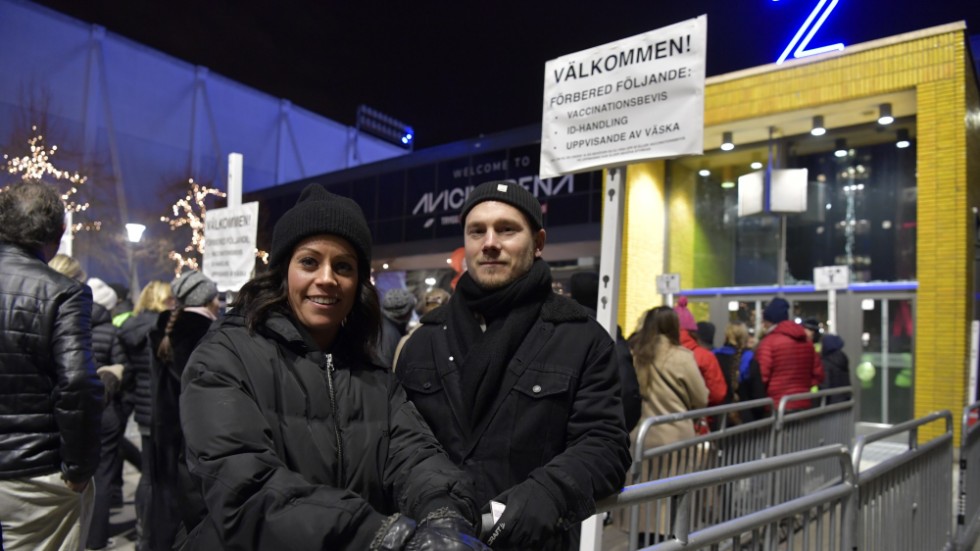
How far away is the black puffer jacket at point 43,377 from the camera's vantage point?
2.84 meters

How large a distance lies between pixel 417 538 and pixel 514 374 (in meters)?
0.82

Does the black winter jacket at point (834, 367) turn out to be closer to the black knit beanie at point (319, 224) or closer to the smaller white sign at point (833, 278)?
the smaller white sign at point (833, 278)

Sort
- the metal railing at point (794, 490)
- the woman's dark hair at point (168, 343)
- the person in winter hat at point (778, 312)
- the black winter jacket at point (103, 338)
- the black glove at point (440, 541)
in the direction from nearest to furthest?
the black glove at point (440, 541), the metal railing at point (794, 490), the woman's dark hair at point (168, 343), the black winter jacket at point (103, 338), the person in winter hat at point (778, 312)

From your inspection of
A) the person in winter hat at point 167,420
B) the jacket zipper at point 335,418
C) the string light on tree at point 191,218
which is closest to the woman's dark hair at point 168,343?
the person in winter hat at point 167,420

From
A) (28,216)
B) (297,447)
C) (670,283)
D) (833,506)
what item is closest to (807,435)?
(833,506)

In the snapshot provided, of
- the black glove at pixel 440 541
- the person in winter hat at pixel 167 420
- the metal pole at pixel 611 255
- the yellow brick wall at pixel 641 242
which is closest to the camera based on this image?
the black glove at pixel 440 541

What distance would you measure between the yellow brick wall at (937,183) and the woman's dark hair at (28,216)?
12.4m

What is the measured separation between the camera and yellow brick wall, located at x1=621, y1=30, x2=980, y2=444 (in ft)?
36.1

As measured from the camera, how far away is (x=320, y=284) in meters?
1.79

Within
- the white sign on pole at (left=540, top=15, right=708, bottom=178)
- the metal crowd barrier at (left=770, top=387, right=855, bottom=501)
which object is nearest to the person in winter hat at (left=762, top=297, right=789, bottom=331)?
the metal crowd barrier at (left=770, top=387, right=855, bottom=501)

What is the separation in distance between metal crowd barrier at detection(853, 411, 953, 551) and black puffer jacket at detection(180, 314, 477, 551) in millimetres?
2707

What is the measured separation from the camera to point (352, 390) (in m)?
1.75

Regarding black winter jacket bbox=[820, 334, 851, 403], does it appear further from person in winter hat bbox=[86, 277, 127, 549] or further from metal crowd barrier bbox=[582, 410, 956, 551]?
person in winter hat bbox=[86, 277, 127, 549]

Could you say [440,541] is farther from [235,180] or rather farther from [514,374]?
[235,180]
